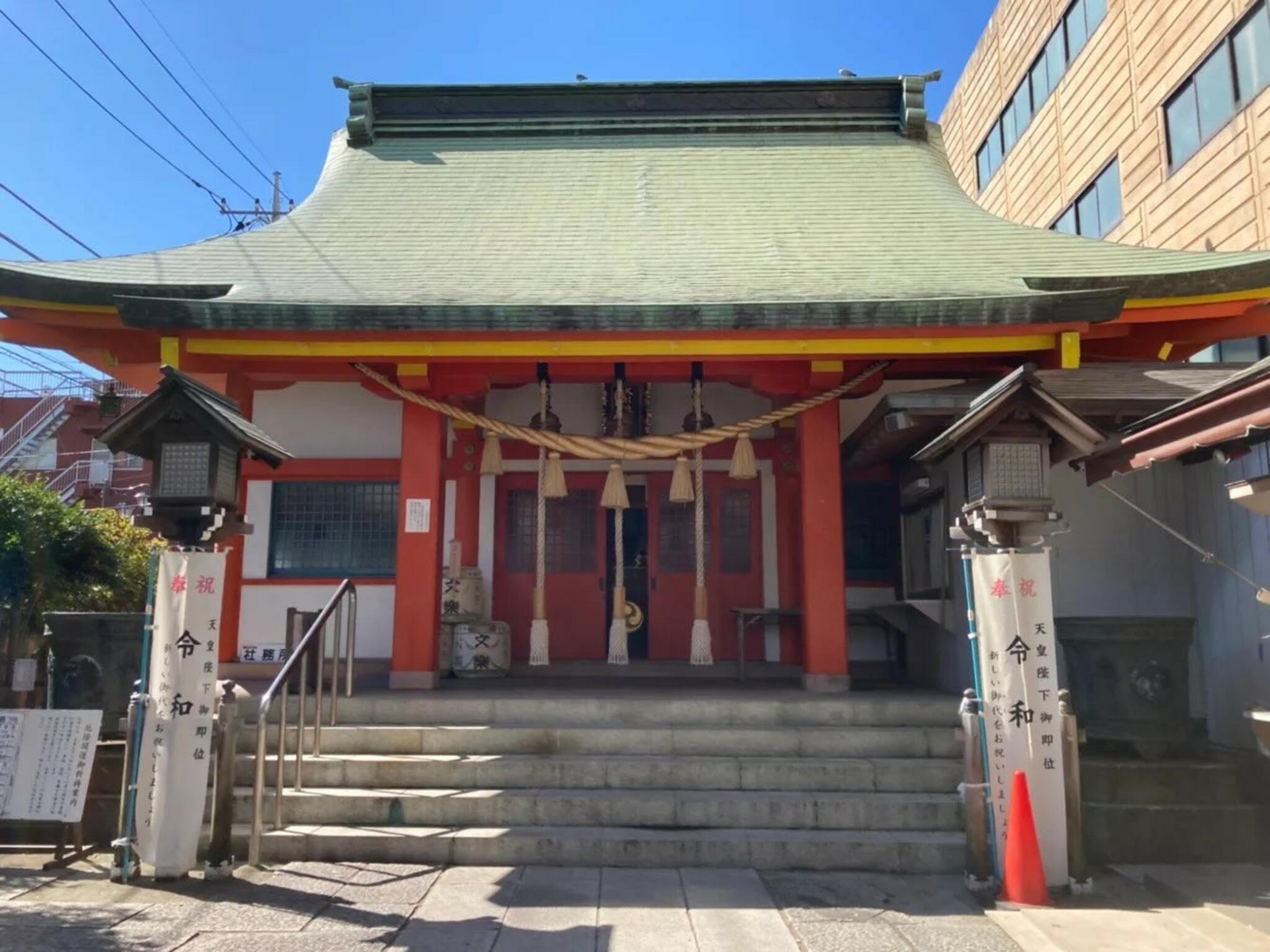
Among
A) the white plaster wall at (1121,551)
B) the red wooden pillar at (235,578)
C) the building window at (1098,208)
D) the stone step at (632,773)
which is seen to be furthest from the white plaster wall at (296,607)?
the building window at (1098,208)

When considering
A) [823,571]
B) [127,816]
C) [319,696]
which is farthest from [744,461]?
[127,816]

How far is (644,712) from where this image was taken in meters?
6.56

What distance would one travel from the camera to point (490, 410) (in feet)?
31.2

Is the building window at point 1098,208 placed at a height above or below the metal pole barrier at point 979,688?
above

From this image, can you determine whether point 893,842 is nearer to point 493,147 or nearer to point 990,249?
point 990,249

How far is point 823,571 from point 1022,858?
3.02 meters

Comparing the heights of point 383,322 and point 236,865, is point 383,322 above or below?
above

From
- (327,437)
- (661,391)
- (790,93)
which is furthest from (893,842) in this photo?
(790,93)

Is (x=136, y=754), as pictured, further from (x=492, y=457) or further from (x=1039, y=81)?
(x=1039, y=81)

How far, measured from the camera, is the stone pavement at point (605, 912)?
4109 mm

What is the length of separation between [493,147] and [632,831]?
8635 millimetres

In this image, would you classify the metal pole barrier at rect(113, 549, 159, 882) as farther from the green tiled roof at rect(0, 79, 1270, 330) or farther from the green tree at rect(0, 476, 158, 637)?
the green tiled roof at rect(0, 79, 1270, 330)

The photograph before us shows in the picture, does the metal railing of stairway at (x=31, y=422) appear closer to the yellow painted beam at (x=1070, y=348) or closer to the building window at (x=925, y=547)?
the building window at (x=925, y=547)

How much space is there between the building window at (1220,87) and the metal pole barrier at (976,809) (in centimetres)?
900
